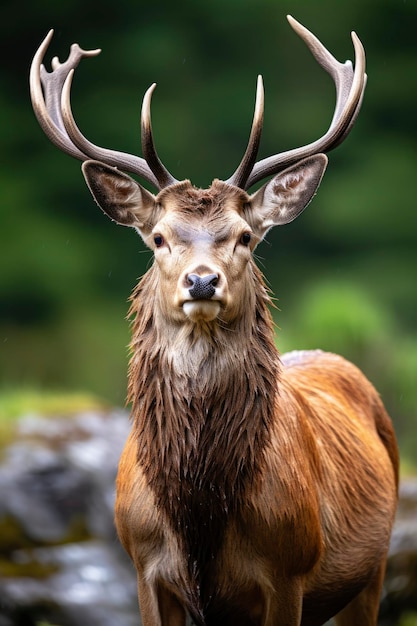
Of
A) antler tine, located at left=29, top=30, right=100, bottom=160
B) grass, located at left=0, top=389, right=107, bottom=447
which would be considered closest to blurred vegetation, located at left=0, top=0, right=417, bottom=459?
grass, located at left=0, top=389, right=107, bottom=447

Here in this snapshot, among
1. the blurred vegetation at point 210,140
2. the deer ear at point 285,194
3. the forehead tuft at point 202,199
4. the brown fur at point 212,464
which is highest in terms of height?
the blurred vegetation at point 210,140

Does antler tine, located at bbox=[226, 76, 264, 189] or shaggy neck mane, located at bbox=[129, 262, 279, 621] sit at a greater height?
antler tine, located at bbox=[226, 76, 264, 189]

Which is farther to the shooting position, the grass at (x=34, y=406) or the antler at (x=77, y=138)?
the grass at (x=34, y=406)

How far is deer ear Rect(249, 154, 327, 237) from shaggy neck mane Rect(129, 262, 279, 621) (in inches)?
11.1

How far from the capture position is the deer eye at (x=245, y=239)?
435 centimetres

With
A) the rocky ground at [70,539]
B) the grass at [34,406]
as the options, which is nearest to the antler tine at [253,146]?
the rocky ground at [70,539]

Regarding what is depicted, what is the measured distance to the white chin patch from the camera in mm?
4074

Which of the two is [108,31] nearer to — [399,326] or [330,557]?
[399,326]

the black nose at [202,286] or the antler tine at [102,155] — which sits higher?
the antler tine at [102,155]

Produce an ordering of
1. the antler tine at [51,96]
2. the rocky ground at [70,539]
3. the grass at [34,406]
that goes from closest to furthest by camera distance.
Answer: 1. the antler tine at [51,96]
2. the rocky ground at [70,539]
3. the grass at [34,406]

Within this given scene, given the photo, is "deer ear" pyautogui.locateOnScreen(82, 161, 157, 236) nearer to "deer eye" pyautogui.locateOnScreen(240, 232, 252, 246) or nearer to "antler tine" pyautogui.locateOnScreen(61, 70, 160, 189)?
"antler tine" pyautogui.locateOnScreen(61, 70, 160, 189)

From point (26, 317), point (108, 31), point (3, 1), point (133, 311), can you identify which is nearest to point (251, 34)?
point (108, 31)

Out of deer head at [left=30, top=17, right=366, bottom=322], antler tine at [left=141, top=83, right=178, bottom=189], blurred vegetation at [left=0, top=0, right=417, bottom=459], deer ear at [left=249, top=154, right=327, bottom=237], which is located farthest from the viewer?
blurred vegetation at [left=0, top=0, right=417, bottom=459]

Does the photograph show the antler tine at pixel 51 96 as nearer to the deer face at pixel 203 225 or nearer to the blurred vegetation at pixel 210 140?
the deer face at pixel 203 225
